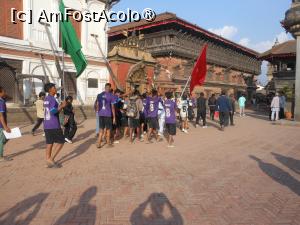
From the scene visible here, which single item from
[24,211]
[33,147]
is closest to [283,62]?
[33,147]

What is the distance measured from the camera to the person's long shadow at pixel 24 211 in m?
4.07

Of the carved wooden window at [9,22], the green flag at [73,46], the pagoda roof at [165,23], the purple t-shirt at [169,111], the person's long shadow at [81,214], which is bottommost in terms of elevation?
the person's long shadow at [81,214]

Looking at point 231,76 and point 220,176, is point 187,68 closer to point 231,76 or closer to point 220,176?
point 231,76

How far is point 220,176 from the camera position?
244 inches

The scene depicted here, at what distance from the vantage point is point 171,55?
29969 mm

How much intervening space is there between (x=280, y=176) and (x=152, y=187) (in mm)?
2692

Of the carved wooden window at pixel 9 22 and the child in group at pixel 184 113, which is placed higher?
the carved wooden window at pixel 9 22

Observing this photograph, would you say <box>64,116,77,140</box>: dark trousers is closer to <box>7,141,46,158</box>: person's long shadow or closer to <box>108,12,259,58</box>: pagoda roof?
<box>7,141,46,158</box>: person's long shadow

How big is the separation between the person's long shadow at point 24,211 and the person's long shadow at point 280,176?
4130 mm

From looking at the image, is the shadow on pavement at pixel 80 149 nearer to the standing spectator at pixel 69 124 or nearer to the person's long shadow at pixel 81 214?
the standing spectator at pixel 69 124

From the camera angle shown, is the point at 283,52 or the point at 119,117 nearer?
the point at 119,117

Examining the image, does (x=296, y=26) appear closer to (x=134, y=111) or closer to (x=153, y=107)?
(x=153, y=107)

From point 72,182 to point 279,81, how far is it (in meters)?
28.7

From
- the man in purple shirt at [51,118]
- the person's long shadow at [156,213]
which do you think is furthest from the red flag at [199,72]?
the person's long shadow at [156,213]
